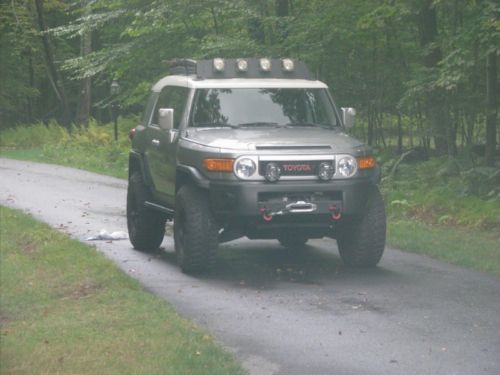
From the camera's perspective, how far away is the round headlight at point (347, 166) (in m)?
11.5

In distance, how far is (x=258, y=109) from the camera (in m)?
12.5

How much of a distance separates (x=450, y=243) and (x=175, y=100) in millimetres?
3806

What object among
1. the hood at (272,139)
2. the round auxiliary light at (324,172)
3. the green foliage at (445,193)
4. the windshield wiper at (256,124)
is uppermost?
the windshield wiper at (256,124)

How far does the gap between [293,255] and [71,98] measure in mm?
43083

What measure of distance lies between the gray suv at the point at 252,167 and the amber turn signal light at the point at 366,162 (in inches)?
0.4

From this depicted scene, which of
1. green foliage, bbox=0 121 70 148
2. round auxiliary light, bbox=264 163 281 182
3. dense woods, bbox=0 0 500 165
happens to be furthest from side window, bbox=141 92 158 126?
green foliage, bbox=0 121 70 148

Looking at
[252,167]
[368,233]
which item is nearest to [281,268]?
[368,233]

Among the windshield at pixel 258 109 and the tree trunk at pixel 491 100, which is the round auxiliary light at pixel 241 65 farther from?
the tree trunk at pixel 491 100

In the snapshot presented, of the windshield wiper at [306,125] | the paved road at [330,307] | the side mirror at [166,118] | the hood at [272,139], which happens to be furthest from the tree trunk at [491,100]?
the side mirror at [166,118]

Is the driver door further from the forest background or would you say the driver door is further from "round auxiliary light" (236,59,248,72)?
the forest background

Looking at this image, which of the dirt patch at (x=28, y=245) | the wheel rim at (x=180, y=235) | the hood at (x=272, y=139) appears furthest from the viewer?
the dirt patch at (x=28, y=245)

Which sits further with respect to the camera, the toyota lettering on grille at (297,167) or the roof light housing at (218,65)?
the roof light housing at (218,65)

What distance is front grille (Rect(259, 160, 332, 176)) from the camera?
11258 millimetres

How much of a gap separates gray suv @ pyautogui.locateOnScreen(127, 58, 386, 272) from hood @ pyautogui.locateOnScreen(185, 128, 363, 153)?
0.03 feet
